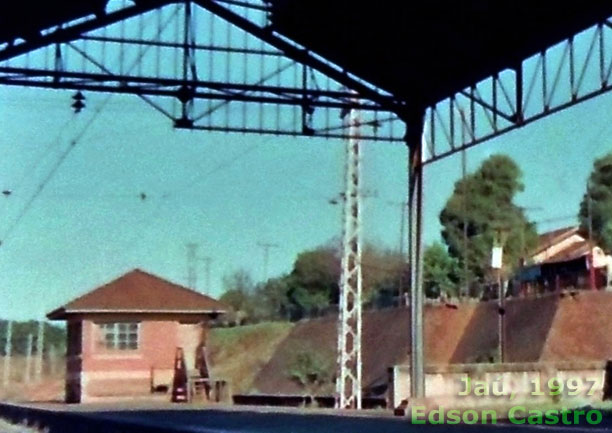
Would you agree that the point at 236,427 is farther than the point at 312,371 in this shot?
No

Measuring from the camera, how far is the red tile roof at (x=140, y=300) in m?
44.8

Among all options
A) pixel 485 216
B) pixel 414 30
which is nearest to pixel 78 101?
pixel 414 30

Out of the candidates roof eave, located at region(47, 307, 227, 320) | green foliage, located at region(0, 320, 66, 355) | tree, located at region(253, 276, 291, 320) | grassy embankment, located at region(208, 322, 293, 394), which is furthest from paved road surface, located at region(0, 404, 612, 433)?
green foliage, located at region(0, 320, 66, 355)

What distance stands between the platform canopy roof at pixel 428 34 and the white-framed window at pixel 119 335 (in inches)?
704

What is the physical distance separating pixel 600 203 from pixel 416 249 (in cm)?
5817

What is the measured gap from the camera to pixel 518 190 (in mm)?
90438

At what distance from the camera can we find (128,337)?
44.5 metres

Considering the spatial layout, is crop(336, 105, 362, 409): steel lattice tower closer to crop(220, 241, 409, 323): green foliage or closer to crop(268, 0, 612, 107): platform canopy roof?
crop(268, 0, 612, 107): platform canopy roof

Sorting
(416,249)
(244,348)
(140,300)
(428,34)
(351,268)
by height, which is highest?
Answer: (428,34)

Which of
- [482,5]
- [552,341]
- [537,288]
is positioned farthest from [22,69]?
[537,288]

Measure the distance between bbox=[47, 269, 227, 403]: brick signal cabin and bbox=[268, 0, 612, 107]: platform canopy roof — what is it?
17566mm

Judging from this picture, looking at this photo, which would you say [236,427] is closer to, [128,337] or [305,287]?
[128,337]

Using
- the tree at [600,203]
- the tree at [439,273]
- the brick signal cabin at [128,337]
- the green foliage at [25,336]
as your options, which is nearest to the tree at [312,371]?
the brick signal cabin at [128,337]

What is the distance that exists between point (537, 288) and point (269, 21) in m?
48.1
